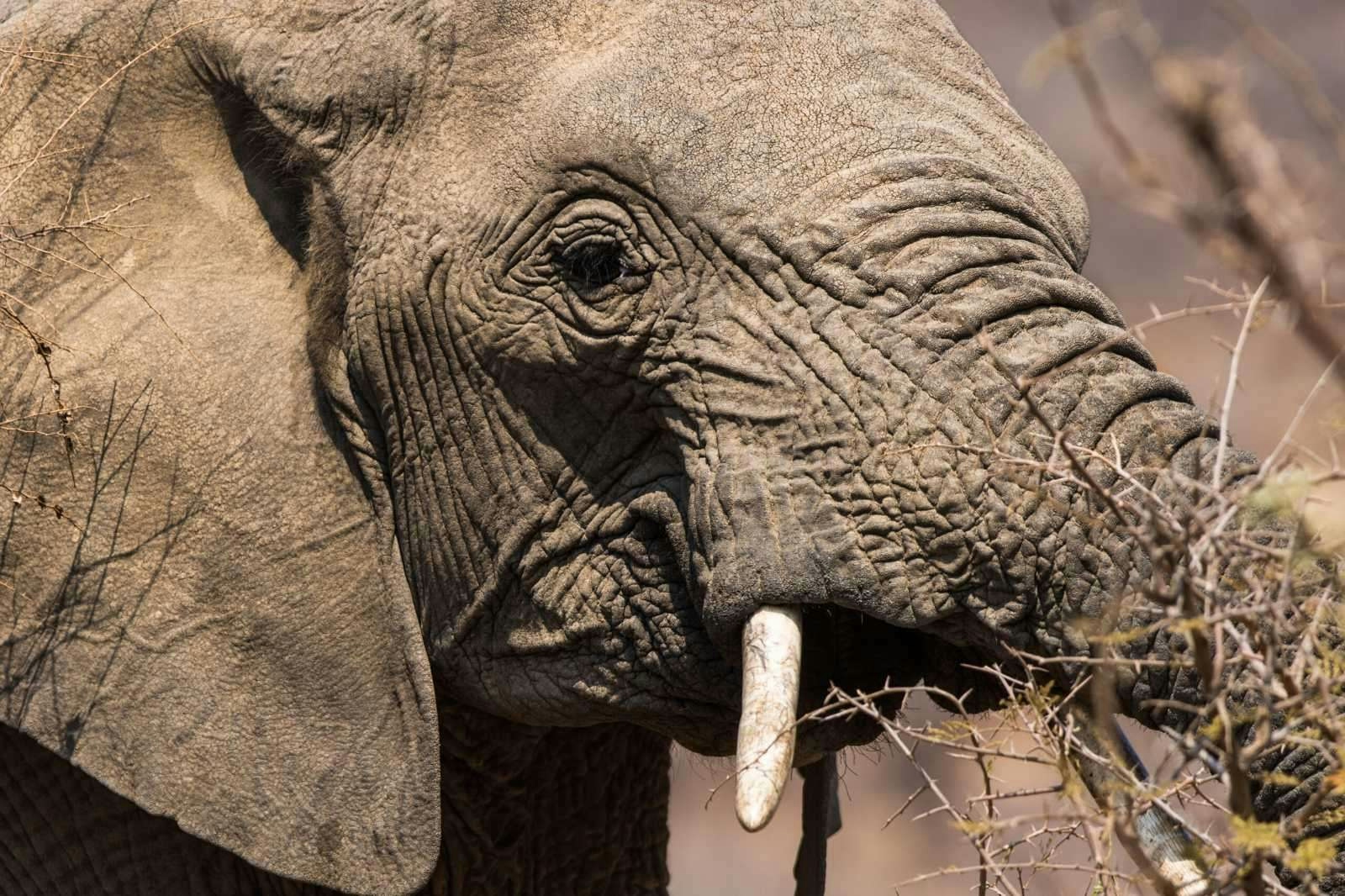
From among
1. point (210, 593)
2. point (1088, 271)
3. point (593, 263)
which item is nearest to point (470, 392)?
point (593, 263)

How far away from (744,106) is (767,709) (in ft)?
2.44

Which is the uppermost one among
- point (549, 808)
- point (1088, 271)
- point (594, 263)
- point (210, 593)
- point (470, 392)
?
point (594, 263)

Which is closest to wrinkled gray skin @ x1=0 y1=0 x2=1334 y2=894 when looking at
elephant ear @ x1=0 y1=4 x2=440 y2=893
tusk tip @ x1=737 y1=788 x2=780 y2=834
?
elephant ear @ x1=0 y1=4 x2=440 y2=893

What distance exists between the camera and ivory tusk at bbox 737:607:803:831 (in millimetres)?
2076

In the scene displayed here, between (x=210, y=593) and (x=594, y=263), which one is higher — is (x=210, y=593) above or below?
below

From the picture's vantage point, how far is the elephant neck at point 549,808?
2.94 meters

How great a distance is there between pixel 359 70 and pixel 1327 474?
1533 mm

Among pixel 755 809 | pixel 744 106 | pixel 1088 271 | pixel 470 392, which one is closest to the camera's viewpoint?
pixel 755 809

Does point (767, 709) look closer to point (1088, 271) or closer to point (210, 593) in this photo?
point (210, 593)

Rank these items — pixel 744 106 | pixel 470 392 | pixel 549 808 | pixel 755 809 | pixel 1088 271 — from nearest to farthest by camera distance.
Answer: pixel 755 809 < pixel 744 106 < pixel 470 392 < pixel 549 808 < pixel 1088 271

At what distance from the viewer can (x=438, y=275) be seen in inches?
101

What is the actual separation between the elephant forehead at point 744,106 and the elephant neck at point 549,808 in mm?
885

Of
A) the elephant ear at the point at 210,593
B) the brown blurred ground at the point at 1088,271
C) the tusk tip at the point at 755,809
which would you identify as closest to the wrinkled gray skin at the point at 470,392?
the elephant ear at the point at 210,593

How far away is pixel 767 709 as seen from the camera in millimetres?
2156
